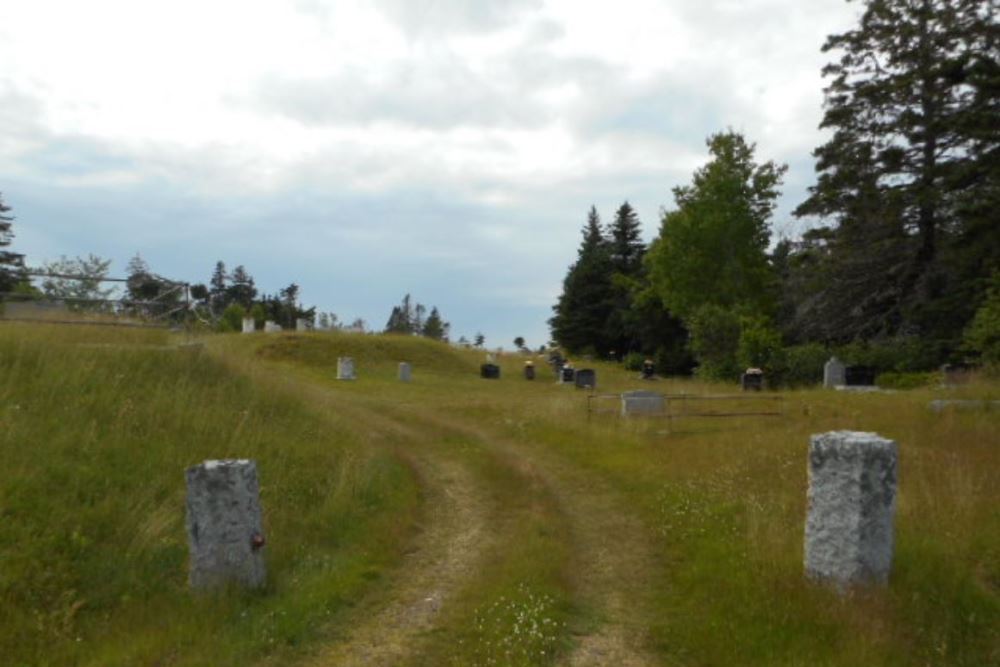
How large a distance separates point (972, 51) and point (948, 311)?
1077cm

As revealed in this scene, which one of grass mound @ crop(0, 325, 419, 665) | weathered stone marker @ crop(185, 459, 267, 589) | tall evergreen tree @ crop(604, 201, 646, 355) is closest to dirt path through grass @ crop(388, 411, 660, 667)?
grass mound @ crop(0, 325, 419, 665)

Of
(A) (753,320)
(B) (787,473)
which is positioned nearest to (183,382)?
(B) (787,473)

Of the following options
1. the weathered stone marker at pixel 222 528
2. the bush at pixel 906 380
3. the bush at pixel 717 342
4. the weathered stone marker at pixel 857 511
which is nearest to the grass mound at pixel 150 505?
the weathered stone marker at pixel 222 528

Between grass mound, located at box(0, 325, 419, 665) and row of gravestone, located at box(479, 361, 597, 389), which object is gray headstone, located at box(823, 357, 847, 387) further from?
grass mound, located at box(0, 325, 419, 665)

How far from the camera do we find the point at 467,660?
5969mm

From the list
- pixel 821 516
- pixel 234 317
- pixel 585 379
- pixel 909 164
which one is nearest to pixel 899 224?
pixel 909 164

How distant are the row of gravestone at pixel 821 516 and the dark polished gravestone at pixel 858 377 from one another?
70.8 feet

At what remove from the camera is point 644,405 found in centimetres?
1892

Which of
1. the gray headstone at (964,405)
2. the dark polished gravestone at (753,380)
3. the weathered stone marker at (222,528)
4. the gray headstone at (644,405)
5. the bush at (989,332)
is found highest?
the bush at (989,332)

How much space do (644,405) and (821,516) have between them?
11.7 meters

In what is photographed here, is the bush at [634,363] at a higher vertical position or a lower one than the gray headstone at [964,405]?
higher

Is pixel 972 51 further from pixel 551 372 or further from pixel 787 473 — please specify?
pixel 787 473

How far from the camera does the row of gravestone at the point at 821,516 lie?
22.7 ft

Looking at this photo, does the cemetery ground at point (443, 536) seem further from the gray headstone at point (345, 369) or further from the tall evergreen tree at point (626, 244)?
the tall evergreen tree at point (626, 244)
